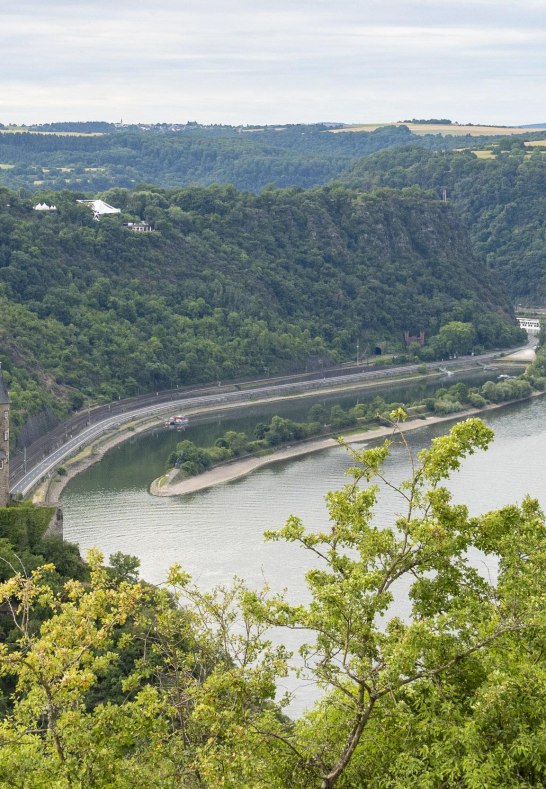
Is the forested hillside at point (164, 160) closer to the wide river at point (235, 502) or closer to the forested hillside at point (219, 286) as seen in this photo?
the forested hillside at point (219, 286)

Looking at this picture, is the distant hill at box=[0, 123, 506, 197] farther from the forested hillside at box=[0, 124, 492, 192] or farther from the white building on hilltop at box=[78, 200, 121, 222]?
the white building on hilltop at box=[78, 200, 121, 222]

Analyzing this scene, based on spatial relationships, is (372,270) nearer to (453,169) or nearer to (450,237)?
(450,237)

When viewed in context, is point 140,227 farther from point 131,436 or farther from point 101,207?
point 131,436

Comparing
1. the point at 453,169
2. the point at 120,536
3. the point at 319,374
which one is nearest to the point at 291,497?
the point at 120,536

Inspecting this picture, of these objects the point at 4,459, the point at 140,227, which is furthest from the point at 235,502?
the point at 140,227

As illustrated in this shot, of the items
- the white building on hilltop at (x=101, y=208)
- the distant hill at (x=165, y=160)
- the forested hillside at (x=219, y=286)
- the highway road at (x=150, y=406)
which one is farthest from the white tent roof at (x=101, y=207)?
the distant hill at (x=165, y=160)
